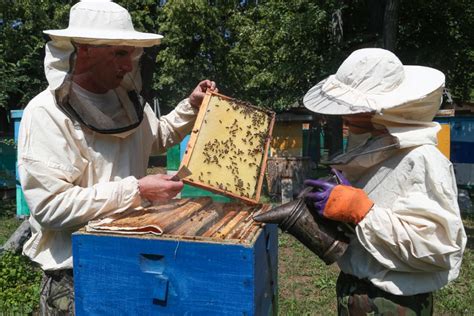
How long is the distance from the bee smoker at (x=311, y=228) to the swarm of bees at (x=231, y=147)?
15.8 inches

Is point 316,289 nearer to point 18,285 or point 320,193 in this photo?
point 18,285

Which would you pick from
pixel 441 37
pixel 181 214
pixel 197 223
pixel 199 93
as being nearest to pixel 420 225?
pixel 197 223

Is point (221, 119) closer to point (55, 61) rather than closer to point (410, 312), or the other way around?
point (55, 61)

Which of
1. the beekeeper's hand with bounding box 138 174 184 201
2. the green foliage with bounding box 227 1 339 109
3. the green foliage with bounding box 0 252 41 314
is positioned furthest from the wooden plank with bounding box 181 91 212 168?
the green foliage with bounding box 227 1 339 109

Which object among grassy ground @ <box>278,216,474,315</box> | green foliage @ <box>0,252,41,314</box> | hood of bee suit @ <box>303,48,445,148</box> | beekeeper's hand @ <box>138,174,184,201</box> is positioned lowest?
grassy ground @ <box>278,216,474,315</box>

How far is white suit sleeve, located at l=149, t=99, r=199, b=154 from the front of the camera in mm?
2582

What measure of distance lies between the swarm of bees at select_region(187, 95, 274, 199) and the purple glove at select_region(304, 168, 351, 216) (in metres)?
0.44

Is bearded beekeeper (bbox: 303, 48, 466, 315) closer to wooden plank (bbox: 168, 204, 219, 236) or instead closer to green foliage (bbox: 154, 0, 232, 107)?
wooden plank (bbox: 168, 204, 219, 236)

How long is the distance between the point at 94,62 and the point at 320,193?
1.17 metres

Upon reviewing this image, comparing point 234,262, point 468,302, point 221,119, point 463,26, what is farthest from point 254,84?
point 234,262

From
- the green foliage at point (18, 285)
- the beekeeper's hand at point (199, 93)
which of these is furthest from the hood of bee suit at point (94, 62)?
the green foliage at point (18, 285)

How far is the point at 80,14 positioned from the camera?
1985 millimetres

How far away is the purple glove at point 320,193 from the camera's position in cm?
165

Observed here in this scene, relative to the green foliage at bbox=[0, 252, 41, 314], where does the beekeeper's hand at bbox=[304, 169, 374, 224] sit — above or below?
above
